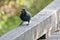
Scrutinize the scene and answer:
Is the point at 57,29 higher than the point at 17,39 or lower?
higher

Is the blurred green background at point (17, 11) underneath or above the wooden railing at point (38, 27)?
above

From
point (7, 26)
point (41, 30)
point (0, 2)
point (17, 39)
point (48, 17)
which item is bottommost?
point (17, 39)

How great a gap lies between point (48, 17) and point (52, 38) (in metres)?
0.45

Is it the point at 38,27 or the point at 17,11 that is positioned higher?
the point at 17,11

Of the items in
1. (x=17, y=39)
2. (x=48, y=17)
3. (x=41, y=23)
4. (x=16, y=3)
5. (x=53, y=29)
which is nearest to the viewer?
(x=17, y=39)

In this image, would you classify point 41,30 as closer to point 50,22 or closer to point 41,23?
point 41,23

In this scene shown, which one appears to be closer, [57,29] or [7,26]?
[57,29]

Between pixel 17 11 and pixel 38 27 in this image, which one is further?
pixel 17 11

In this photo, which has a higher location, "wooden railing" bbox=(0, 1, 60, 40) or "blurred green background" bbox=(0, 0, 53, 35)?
"blurred green background" bbox=(0, 0, 53, 35)

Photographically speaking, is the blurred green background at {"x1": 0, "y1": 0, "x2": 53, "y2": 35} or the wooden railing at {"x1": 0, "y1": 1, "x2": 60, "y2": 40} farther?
the blurred green background at {"x1": 0, "y1": 0, "x2": 53, "y2": 35}

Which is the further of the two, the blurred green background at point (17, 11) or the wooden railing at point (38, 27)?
the blurred green background at point (17, 11)

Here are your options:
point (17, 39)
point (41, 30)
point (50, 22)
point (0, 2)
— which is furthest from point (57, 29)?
point (0, 2)

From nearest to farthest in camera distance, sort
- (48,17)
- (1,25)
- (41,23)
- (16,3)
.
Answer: (41,23), (48,17), (1,25), (16,3)

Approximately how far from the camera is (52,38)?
18.9 ft
